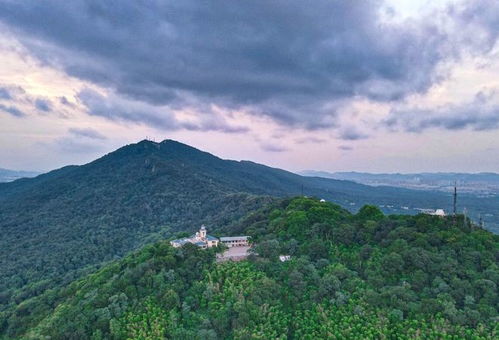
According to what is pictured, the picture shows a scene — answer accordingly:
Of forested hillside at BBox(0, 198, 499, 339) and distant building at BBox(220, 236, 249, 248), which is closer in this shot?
forested hillside at BBox(0, 198, 499, 339)

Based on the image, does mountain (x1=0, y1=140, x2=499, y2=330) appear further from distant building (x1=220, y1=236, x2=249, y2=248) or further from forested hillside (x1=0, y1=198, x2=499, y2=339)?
forested hillside (x1=0, y1=198, x2=499, y2=339)

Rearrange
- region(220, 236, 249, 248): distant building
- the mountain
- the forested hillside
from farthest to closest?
1. the mountain
2. region(220, 236, 249, 248): distant building
3. the forested hillside

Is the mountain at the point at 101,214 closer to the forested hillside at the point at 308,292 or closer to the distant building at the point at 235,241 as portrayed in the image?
the distant building at the point at 235,241

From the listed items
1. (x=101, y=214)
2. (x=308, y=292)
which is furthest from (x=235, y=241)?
(x=101, y=214)

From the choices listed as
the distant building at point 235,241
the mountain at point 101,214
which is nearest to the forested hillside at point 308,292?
the distant building at point 235,241

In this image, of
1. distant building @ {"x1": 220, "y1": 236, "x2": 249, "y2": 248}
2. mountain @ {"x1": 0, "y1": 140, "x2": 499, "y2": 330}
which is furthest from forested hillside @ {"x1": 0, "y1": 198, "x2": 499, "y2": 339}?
mountain @ {"x1": 0, "y1": 140, "x2": 499, "y2": 330}

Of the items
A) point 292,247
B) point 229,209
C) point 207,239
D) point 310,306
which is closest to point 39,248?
point 229,209

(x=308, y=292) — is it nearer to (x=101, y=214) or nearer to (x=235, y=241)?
(x=235, y=241)

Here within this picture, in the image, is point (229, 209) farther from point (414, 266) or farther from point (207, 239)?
point (414, 266)
